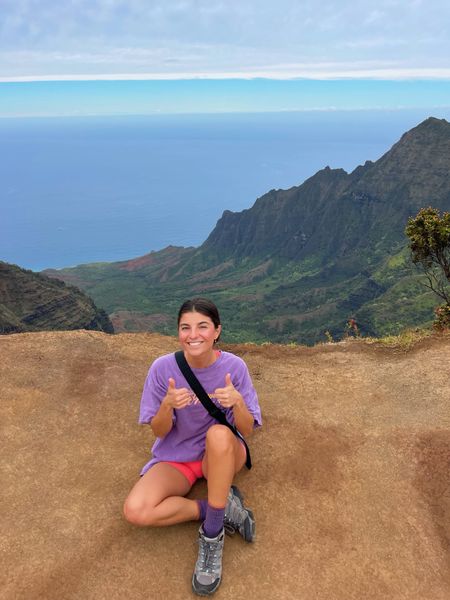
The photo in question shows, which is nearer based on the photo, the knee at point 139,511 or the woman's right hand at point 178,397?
the woman's right hand at point 178,397

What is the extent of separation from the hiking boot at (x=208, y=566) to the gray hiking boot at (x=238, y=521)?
0.37m

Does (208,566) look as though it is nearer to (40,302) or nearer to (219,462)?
(219,462)

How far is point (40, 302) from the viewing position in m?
81.2

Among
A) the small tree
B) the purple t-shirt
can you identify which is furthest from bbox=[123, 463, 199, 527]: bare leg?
the small tree

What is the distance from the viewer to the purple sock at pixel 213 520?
18.3 ft

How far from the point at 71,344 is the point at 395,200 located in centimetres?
18159

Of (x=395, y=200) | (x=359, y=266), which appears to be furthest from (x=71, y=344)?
(x=395, y=200)

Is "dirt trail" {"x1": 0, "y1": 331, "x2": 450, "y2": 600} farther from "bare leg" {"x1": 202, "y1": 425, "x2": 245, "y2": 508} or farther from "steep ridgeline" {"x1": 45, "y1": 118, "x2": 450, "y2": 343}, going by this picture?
"steep ridgeline" {"x1": 45, "y1": 118, "x2": 450, "y2": 343}

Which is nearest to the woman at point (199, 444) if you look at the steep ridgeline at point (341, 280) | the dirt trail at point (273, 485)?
the dirt trail at point (273, 485)

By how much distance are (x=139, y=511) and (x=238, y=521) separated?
4.28 ft

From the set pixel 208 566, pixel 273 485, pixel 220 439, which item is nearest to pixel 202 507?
pixel 208 566

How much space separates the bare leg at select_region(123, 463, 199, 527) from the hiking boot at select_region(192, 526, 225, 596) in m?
0.41

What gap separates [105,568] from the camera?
585cm

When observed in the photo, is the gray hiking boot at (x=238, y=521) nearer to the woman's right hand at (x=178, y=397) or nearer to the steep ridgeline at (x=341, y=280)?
the woman's right hand at (x=178, y=397)
